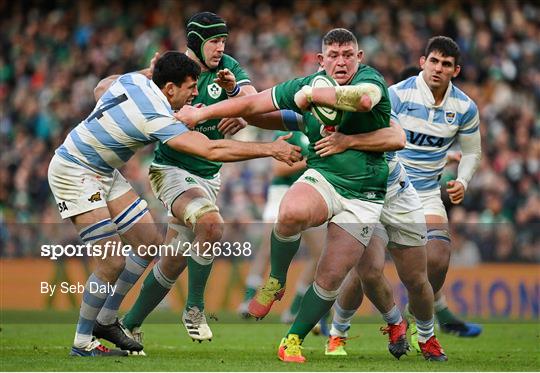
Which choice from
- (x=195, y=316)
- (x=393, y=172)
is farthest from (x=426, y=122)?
(x=195, y=316)

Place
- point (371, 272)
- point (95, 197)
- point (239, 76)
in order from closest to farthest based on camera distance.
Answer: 1. point (95, 197)
2. point (371, 272)
3. point (239, 76)

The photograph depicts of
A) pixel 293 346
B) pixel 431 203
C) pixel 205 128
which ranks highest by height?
pixel 205 128

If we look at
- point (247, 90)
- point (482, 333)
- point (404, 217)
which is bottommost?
point (482, 333)

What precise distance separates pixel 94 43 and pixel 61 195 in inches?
531

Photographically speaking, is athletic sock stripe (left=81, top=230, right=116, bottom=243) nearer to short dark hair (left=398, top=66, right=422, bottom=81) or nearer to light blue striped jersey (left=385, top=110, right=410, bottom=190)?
light blue striped jersey (left=385, top=110, right=410, bottom=190)

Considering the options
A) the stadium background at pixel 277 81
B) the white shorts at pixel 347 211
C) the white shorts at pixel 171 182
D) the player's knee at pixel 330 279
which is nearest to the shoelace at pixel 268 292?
the player's knee at pixel 330 279

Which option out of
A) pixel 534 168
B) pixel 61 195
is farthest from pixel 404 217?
pixel 534 168

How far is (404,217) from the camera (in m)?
9.35

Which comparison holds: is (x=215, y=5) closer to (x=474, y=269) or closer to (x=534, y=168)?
(x=534, y=168)

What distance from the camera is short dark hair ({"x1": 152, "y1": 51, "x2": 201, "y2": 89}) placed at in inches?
352

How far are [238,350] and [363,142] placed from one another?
254 cm

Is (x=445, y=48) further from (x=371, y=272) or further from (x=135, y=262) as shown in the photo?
(x=135, y=262)

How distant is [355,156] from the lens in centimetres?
880

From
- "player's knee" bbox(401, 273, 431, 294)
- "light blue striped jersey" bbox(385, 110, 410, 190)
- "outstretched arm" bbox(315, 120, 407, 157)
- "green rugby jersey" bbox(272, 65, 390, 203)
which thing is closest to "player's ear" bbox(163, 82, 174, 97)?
"green rugby jersey" bbox(272, 65, 390, 203)
